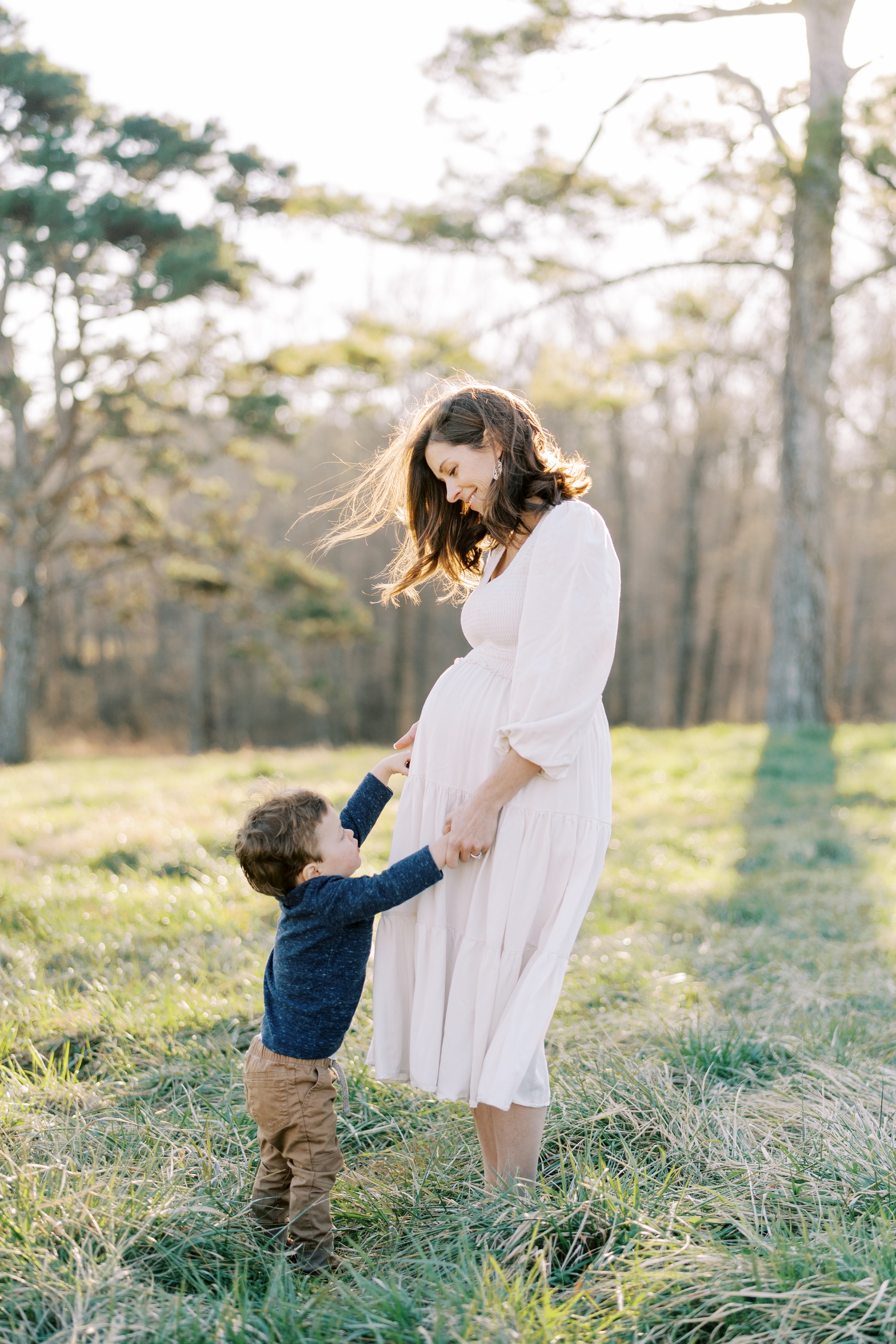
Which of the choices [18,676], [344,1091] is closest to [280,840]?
[344,1091]

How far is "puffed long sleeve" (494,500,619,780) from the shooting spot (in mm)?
2137

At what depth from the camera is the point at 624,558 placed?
2422 cm

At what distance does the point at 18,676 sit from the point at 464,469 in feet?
50.5

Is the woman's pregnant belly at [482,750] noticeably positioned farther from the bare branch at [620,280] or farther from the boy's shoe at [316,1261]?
the bare branch at [620,280]

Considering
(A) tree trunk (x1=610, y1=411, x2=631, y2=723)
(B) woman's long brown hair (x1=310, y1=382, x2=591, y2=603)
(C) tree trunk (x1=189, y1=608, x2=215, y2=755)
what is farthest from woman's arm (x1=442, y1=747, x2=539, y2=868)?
(C) tree trunk (x1=189, y1=608, x2=215, y2=755)

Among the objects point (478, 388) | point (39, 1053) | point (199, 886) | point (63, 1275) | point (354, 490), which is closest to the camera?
point (63, 1275)

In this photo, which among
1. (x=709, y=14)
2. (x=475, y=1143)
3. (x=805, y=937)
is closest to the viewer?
(x=475, y=1143)

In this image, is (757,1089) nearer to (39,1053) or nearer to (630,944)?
(630,944)

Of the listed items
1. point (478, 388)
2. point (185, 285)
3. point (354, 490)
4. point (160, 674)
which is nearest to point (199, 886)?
point (354, 490)

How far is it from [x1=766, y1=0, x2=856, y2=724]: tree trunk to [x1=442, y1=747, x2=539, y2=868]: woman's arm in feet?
30.2

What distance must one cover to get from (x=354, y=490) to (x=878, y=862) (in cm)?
427

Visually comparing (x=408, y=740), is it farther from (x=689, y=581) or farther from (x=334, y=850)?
(x=689, y=581)

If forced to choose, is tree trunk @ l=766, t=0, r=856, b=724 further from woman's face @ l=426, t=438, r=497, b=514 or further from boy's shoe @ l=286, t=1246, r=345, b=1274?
boy's shoe @ l=286, t=1246, r=345, b=1274

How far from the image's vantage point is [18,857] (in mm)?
5613
